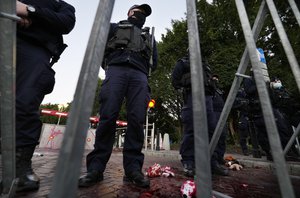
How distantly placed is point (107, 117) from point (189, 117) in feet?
5.23

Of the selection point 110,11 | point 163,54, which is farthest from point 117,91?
point 163,54

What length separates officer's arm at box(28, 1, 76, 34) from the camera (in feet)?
5.72

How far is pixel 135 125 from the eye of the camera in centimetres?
230

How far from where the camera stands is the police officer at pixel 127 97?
7.09 feet

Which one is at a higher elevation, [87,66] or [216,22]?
[216,22]

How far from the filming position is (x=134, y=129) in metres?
2.31

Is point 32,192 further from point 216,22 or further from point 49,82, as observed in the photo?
point 216,22

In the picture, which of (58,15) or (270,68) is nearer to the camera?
(58,15)

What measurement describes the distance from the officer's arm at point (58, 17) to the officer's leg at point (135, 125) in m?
0.80

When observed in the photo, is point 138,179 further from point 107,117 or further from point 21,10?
point 21,10

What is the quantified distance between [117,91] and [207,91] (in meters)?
1.80

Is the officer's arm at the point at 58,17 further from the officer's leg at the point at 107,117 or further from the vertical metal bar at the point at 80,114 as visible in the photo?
the vertical metal bar at the point at 80,114


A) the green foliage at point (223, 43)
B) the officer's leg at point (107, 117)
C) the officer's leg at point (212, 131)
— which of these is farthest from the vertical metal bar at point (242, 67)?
the green foliage at point (223, 43)

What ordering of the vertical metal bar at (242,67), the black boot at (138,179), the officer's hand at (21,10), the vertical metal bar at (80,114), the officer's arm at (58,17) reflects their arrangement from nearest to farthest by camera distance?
the vertical metal bar at (80,114)
the vertical metal bar at (242,67)
the officer's hand at (21,10)
the officer's arm at (58,17)
the black boot at (138,179)
